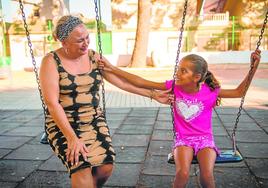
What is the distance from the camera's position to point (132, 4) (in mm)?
23812

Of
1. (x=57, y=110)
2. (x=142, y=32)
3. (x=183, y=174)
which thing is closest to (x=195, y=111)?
(x=183, y=174)

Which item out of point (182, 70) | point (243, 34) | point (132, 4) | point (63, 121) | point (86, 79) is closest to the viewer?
point (63, 121)

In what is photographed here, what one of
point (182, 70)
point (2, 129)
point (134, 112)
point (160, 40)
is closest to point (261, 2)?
point (160, 40)

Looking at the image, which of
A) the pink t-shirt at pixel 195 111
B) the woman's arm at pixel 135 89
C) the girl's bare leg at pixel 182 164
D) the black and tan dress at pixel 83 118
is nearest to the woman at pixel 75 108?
the black and tan dress at pixel 83 118

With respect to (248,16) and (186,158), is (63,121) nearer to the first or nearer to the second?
(186,158)

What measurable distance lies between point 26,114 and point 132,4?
18.0 metres

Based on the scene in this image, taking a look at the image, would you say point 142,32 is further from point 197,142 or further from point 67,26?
point 67,26

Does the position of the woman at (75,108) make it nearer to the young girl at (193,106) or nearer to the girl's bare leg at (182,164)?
the young girl at (193,106)

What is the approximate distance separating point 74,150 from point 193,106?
1.04m

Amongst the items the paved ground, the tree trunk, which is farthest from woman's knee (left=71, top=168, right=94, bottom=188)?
the tree trunk

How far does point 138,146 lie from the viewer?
15.1ft

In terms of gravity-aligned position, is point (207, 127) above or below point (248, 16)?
below

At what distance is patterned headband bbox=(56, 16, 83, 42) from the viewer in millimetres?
Answer: 2396

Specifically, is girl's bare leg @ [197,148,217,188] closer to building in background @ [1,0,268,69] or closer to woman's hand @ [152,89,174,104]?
woman's hand @ [152,89,174,104]
